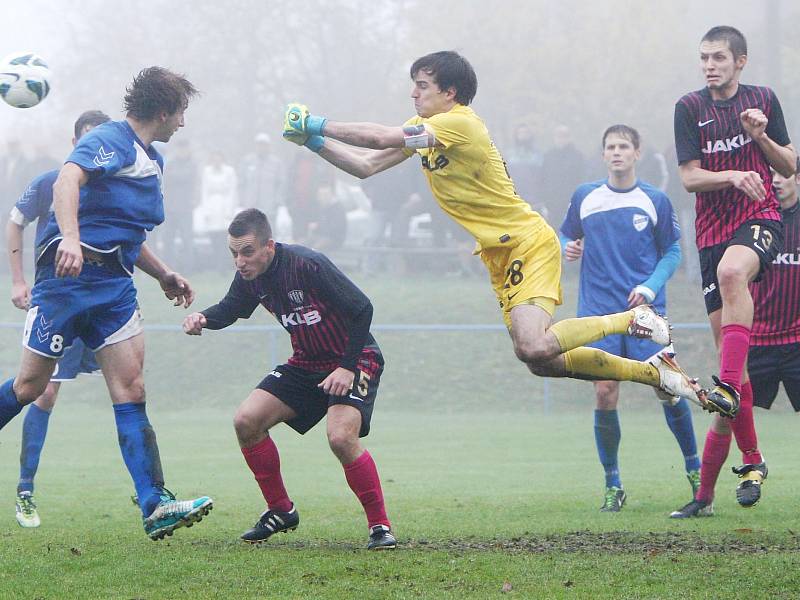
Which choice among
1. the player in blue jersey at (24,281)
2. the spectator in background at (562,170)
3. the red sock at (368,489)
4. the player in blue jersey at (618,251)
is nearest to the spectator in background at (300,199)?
the spectator in background at (562,170)

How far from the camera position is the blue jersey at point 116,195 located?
6738 millimetres

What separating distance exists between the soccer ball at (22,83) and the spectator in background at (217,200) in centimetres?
1494

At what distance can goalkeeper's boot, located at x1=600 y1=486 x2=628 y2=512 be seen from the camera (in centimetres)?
872

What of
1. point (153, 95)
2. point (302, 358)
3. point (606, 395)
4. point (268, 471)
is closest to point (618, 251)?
point (606, 395)

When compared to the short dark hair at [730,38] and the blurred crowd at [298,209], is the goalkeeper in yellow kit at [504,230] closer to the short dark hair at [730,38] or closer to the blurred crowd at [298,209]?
the short dark hair at [730,38]

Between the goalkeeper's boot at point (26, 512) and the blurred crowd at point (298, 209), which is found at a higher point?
the blurred crowd at point (298, 209)

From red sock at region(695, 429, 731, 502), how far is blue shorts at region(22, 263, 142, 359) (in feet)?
12.3

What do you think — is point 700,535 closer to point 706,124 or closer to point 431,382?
point 706,124

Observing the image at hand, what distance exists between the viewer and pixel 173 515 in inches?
258

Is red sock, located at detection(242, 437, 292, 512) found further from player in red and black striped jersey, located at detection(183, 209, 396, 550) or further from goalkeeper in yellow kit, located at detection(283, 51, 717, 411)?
goalkeeper in yellow kit, located at detection(283, 51, 717, 411)

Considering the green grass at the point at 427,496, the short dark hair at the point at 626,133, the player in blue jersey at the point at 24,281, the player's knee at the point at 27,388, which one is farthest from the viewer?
the short dark hair at the point at 626,133

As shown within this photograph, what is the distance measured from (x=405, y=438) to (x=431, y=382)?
4.86m

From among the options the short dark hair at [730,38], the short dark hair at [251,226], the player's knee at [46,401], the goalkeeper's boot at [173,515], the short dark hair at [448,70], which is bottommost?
the goalkeeper's boot at [173,515]

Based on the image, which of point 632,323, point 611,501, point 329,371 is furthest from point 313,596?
point 611,501
